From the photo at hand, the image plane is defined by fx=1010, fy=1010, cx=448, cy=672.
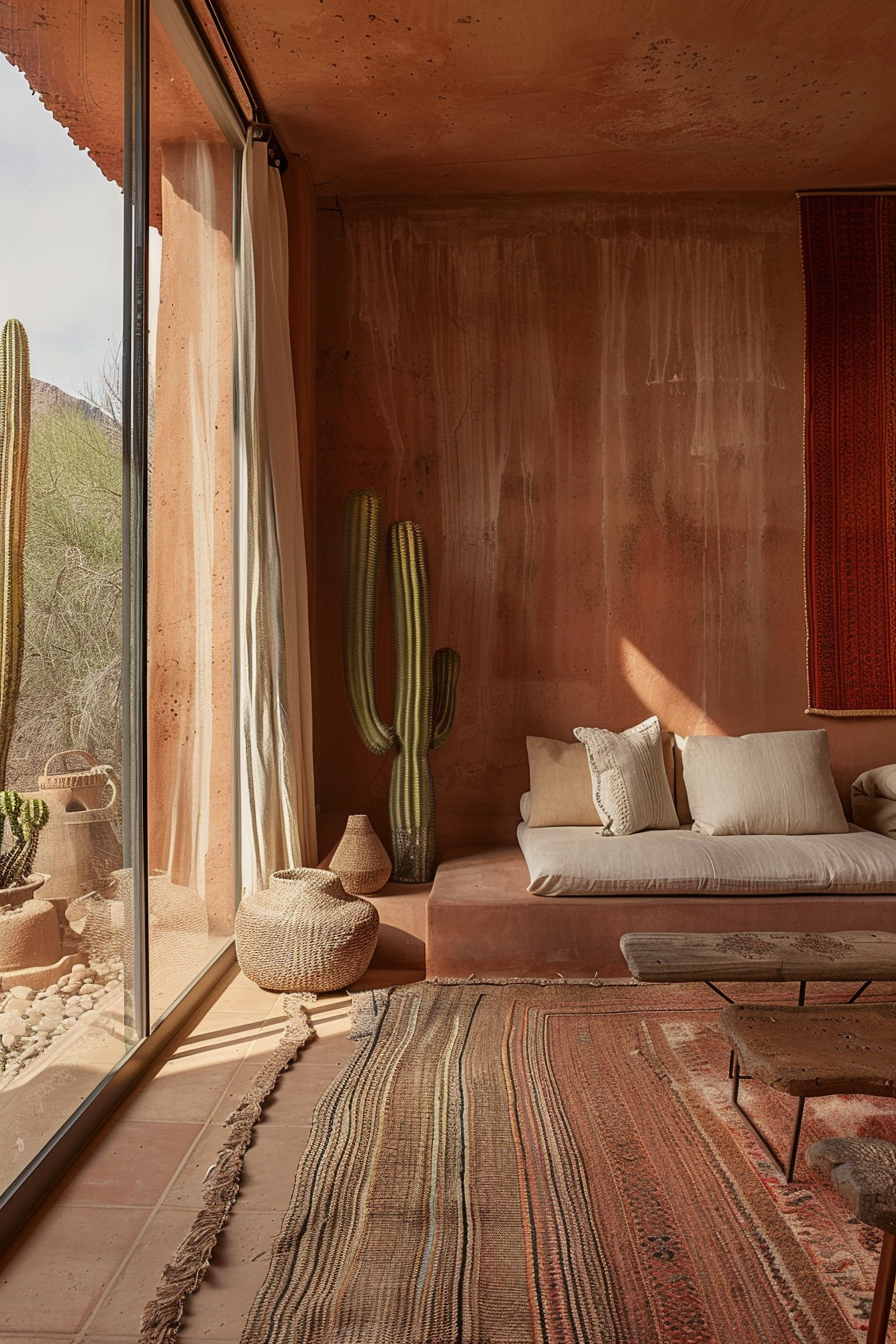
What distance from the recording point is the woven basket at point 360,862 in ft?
12.1

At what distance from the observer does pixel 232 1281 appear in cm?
180

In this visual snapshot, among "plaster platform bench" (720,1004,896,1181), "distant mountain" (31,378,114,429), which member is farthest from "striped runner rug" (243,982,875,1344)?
"distant mountain" (31,378,114,429)

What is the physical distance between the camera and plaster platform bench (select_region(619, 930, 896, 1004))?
8.49 feet

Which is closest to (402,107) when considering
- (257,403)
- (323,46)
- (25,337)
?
(323,46)

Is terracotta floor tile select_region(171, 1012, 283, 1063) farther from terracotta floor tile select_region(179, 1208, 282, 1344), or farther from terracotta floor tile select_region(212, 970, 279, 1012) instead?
terracotta floor tile select_region(179, 1208, 282, 1344)

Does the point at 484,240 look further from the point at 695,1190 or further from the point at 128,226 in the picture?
the point at 695,1190

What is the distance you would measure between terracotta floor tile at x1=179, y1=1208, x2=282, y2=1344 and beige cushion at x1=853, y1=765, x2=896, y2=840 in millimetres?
2877

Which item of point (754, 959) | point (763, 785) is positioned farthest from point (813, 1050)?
point (763, 785)

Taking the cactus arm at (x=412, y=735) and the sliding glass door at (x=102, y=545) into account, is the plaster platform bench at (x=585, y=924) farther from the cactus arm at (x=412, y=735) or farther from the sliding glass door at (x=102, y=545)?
the sliding glass door at (x=102, y=545)

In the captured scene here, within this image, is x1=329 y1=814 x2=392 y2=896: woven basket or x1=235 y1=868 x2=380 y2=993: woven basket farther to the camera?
x1=329 y1=814 x2=392 y2=896: woven basket

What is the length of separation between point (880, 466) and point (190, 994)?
3528 mm

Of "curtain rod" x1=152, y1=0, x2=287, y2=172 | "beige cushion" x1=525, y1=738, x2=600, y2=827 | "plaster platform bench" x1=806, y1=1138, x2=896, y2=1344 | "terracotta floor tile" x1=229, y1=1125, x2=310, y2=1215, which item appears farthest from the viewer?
"beige cushion" x1=525, y1=738, x2=600, y2=827

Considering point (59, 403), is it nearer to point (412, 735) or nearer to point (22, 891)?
point (22, 891)

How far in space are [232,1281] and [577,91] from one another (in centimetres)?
377
